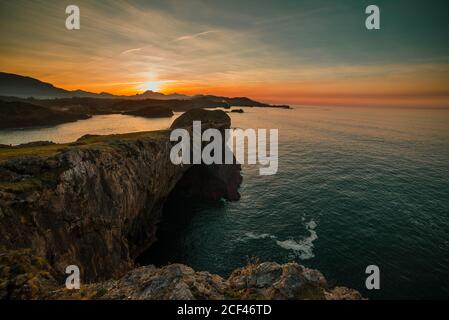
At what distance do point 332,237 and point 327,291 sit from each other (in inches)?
1292

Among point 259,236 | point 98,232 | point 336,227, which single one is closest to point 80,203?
point 98,232

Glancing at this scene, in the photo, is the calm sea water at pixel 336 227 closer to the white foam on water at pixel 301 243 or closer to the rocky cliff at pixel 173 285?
the white foam on water at pixel 301 243

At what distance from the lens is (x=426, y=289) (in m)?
31.5

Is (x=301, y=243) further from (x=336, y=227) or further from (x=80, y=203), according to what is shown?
(x=80, y=203)

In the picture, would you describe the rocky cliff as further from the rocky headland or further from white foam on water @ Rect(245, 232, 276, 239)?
white foam on water @ Rect(245, 232, 276, 239)

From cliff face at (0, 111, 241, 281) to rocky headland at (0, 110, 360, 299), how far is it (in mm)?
91

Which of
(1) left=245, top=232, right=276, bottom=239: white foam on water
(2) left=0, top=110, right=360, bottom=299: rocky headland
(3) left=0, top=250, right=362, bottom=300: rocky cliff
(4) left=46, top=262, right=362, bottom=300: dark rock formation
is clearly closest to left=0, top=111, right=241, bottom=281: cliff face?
(2) left=0, top=110, right=360, bottom=299: rocky headland

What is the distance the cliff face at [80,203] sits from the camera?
20.2 meters

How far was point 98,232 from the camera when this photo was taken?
27562 millimetres

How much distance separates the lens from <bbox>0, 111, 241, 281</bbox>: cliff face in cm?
2023

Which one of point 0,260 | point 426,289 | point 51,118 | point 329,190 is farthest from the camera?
point 51,118

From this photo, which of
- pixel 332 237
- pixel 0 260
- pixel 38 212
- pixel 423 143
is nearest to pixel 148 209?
pixel 38 212

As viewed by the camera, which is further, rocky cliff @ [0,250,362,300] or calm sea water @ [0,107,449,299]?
calm sea water @ [0,107,449,299]
